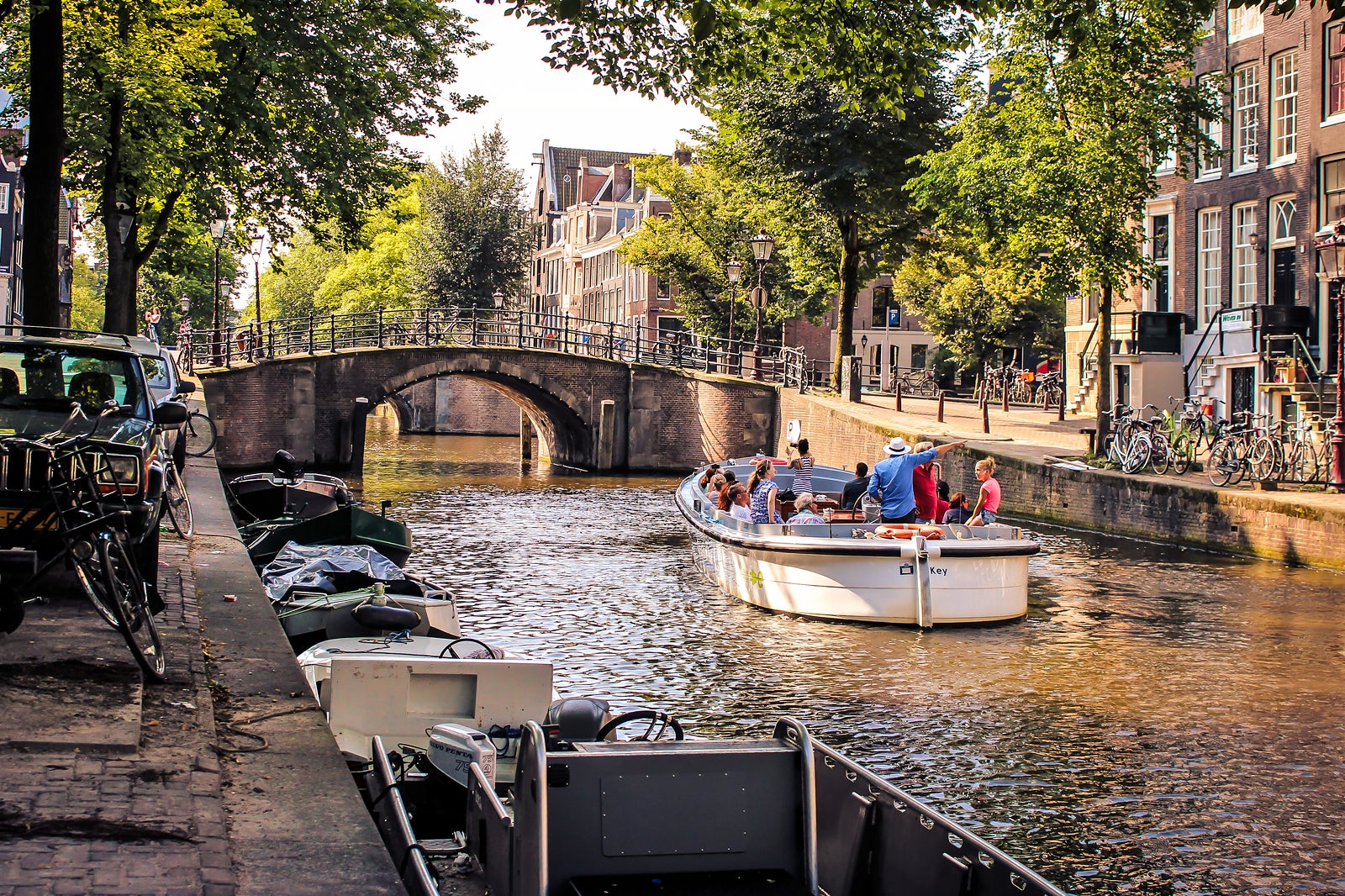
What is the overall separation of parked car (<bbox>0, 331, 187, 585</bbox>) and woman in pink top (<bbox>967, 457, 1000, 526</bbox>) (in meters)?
8.35

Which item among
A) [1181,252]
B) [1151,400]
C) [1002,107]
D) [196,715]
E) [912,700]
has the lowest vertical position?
[912,700]

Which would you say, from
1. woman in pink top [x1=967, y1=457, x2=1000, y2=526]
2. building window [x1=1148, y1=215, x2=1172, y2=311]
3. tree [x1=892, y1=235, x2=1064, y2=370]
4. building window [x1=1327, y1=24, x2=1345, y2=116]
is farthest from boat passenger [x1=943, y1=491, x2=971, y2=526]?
tree [x1=892, y1=235, x2=1064, y2=370]

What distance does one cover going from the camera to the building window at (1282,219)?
79.0 feet

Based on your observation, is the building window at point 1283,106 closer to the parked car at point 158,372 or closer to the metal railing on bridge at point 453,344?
the metal railing on bridge at point 453,344

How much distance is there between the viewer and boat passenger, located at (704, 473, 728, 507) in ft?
56.7

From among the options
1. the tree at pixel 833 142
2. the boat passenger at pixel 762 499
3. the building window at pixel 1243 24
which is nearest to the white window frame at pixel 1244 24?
the building window at pixel 1243 24

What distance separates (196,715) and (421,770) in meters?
0.98

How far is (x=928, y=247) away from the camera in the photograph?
34.3 meters

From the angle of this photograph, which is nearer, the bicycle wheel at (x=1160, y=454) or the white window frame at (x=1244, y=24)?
the bicycle wheel at (x=1160, y=454)

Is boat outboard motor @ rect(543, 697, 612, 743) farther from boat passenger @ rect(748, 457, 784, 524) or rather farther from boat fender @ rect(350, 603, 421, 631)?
boat passenger @ rect(748, 457, 784, 524)

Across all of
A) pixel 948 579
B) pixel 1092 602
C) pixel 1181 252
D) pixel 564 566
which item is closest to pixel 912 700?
pixel 948 579

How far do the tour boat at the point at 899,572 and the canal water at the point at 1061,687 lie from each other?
21cm

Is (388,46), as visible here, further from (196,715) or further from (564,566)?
(196,715)

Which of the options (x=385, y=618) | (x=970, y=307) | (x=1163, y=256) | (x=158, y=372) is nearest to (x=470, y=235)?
(x=970, y=307)
